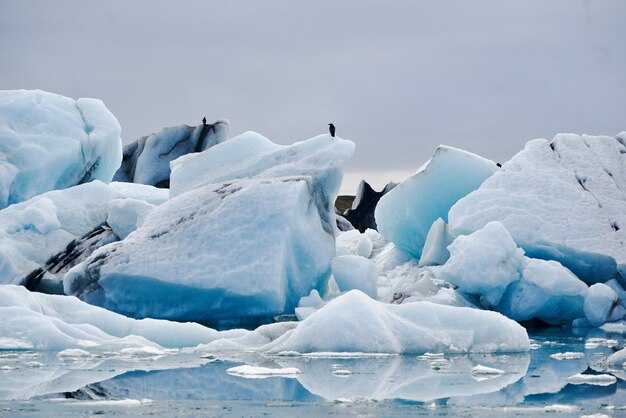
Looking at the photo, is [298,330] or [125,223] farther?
[125,223]

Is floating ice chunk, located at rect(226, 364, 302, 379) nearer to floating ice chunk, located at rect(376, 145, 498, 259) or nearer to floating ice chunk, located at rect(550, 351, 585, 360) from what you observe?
floating ice chunk, located at rect(550, 351, 585, 360)

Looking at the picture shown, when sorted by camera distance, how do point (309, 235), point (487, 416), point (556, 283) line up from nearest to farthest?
point (487, 416), point (556, 283), point (309, 235)

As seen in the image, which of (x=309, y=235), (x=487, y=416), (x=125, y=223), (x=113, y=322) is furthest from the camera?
(x=125, y=223)

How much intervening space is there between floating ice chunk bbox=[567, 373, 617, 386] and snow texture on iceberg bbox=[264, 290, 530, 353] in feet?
5.23

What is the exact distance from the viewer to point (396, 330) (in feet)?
26.7

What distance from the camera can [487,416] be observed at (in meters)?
5.02

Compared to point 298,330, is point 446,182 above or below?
above

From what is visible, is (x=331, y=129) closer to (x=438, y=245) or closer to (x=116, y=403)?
(x=438, y=245)

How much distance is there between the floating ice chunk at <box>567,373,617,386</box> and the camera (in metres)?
6.38

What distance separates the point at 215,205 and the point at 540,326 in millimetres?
4372

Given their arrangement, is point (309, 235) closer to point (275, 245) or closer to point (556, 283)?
point (275, 245)

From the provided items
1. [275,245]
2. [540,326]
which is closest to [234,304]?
[275,245]

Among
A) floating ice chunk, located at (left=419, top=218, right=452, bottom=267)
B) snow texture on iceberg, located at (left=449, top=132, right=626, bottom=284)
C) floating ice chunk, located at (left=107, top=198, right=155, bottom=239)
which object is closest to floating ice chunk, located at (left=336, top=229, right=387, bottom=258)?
floating ice chunk, located at (left=419, top=218, right=452, bottom=267)

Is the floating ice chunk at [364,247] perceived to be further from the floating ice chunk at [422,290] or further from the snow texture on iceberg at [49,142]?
the snow texture on iceberg at [49,142]
